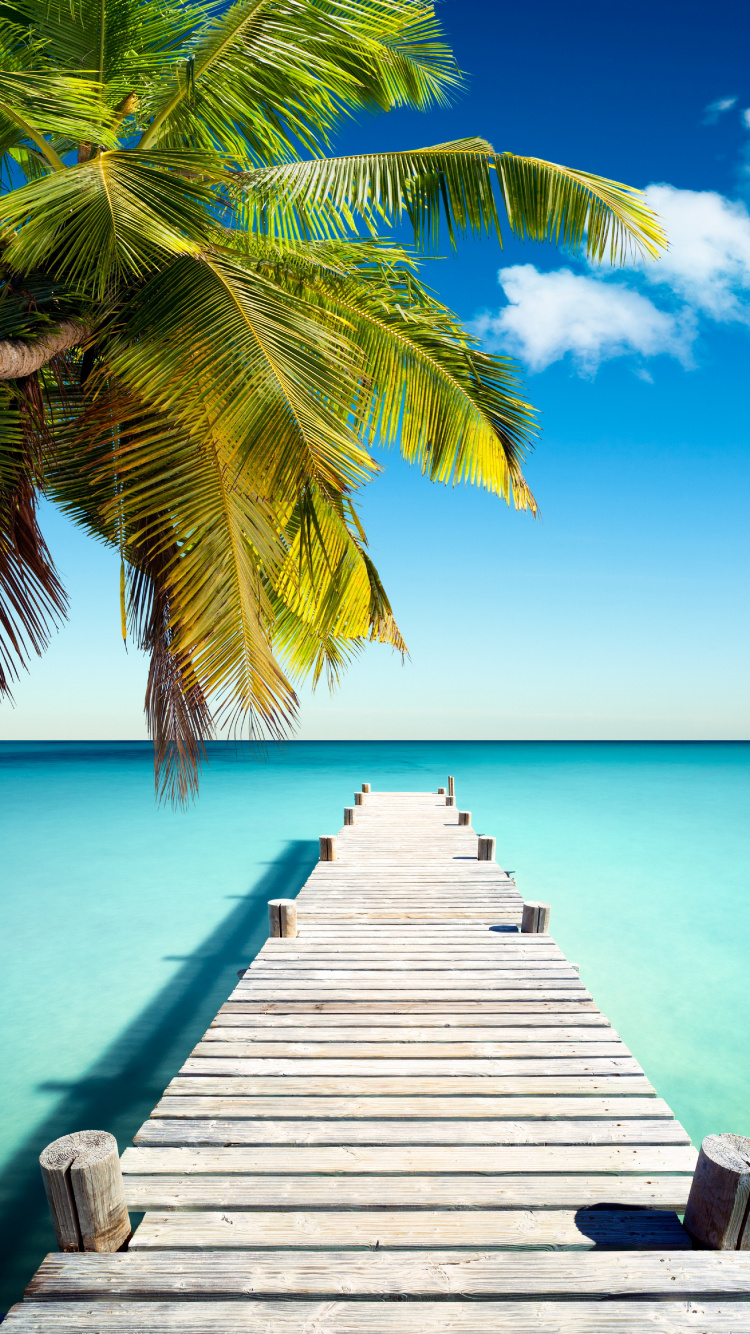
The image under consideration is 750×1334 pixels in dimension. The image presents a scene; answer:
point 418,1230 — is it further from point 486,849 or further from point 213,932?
point 213,932

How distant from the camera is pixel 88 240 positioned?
303 centimetres

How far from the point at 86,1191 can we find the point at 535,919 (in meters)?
4.11

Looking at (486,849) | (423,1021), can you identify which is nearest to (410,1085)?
(423,1021)

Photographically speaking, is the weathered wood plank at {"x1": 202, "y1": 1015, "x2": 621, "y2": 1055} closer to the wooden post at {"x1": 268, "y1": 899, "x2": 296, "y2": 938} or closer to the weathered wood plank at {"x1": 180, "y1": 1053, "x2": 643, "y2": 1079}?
the weathered wood plank at {"x1": 180, "y1": 1053, "x2": 643, "y2": 1079}

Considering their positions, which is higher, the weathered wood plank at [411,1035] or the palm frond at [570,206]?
the palm frond at [570,206]

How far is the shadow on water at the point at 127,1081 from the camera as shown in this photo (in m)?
4.38

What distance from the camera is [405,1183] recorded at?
275 cm

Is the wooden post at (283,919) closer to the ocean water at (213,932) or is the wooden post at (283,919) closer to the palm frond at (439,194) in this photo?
the ocean water at (213,932)

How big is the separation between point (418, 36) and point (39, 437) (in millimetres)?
3852

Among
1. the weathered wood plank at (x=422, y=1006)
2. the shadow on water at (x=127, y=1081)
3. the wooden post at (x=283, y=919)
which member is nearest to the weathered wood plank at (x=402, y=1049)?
the weathered wood plank at (x=422, y=1006)

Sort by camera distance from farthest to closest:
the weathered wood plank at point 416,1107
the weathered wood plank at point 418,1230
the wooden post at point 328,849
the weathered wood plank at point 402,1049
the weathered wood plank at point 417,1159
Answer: the wooden post at point 328,849
the weathered wood plank at point 402,1049
the weathered wood plank at point 416,1107
the weathered wood plank at point 417,1159
the weathered wood plank at point 418,1230

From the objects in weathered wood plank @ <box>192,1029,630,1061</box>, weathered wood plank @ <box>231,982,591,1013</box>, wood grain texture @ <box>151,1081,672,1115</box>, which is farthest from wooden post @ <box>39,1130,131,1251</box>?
weathered wood plank @ <box>231,982,591,1013</box>

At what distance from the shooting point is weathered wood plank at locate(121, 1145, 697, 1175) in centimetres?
281

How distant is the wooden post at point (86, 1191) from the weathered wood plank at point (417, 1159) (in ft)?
1.22
